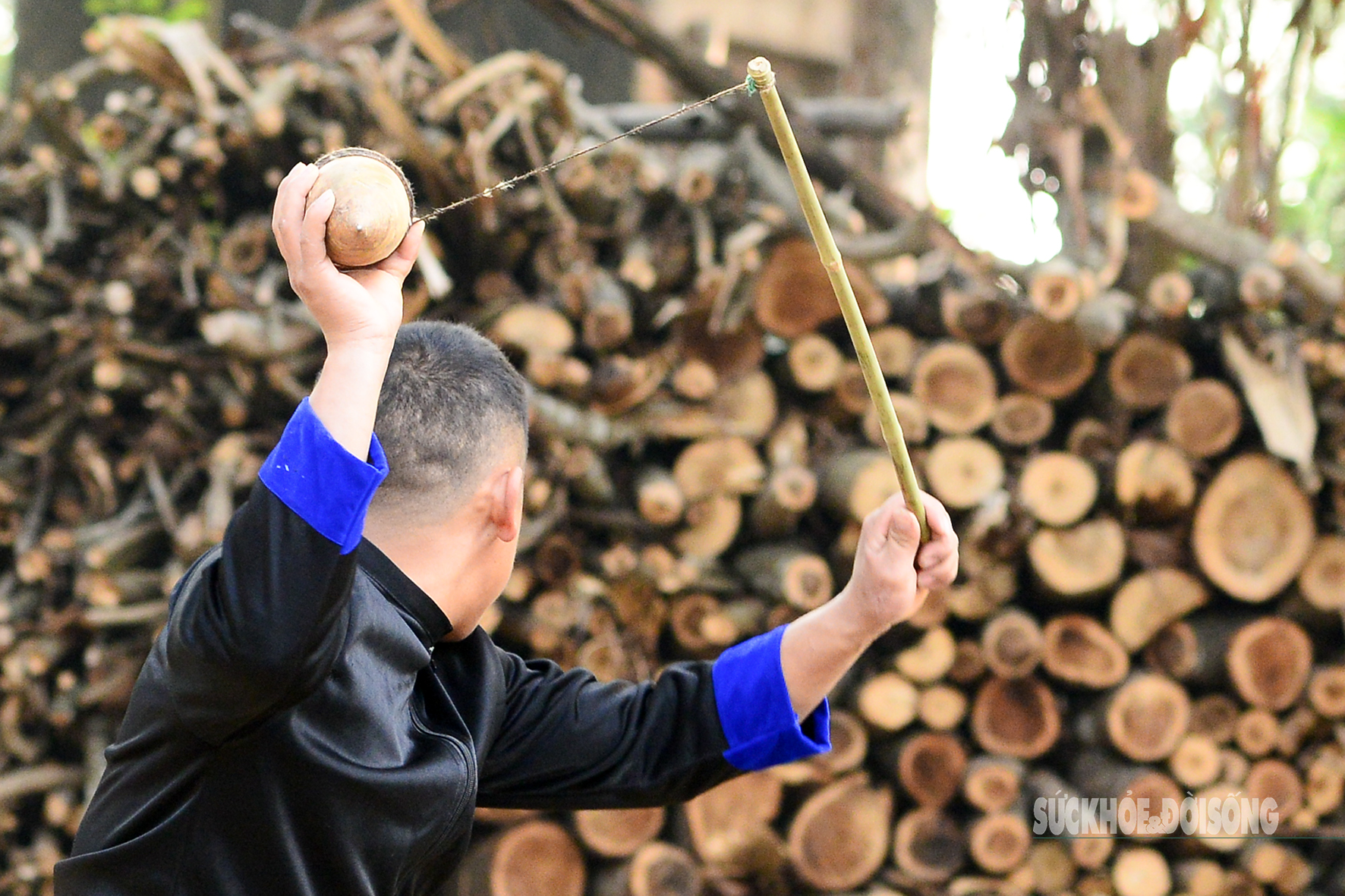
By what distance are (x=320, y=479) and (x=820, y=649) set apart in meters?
0.98

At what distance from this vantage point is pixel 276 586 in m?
1.22

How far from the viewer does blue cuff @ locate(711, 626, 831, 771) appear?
2.00 meters

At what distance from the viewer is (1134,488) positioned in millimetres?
3498

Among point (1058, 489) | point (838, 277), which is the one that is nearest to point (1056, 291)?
point (1058, 489)

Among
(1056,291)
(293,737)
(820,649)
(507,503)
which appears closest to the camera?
(293,737)

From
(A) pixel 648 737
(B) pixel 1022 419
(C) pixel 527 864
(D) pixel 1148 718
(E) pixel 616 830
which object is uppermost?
(B) pixel 1022 419

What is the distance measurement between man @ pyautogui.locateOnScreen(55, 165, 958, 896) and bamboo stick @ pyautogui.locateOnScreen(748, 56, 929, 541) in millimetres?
103

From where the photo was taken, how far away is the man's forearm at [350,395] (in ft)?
4.22

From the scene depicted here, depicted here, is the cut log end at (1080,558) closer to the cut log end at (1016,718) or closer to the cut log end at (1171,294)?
the cut log end at (1016,718)

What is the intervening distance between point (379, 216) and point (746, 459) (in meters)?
2.31

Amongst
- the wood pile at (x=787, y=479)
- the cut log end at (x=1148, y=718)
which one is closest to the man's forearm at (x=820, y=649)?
the wood pile at (x=787, y=479)

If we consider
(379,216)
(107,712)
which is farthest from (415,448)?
(107,712)

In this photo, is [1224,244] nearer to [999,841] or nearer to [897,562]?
[999,841]

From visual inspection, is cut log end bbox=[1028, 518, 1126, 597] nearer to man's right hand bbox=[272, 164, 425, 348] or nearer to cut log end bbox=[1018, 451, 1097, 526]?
cut log end bbox=[1018, 451, 1097, 526]
